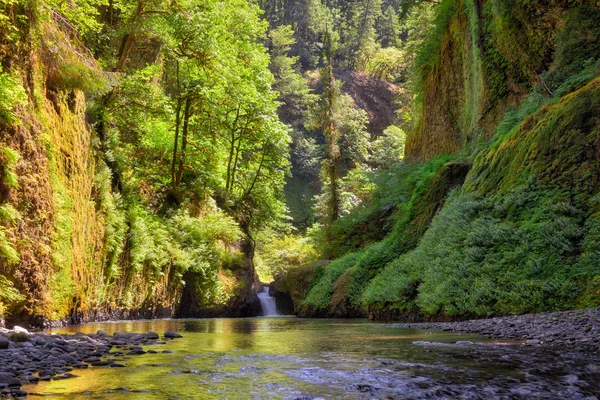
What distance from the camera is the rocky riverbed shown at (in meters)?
4.41

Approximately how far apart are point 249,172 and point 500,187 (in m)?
16.8

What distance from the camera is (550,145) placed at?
1128 cm

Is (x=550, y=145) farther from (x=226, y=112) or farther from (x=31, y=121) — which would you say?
(x=226, y=112)

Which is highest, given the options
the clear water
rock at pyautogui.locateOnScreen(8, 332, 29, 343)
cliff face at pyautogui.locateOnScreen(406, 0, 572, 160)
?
cliff face at pyautogui.locateOnScreen(406, 0, 572, 160)

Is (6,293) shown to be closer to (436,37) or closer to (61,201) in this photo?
(61,201)

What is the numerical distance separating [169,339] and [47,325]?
9.91ft

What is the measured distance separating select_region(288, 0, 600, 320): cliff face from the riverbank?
0.67 metres

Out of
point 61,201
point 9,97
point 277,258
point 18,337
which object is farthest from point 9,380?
point 277,258

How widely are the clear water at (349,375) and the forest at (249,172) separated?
387cm

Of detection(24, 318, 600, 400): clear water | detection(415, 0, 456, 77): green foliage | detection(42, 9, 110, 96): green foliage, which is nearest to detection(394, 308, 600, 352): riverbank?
detection(24, 318, 600, 400): clear water

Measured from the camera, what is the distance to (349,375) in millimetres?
4770

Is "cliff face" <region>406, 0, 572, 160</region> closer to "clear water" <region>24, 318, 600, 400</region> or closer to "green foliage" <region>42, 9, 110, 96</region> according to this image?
"clear water" <region>24, 318, 600, 400</region>

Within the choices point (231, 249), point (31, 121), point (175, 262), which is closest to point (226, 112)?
point (231, 249)

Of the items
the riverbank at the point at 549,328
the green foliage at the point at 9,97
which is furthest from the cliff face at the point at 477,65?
the green foliage at the point at 9,97
